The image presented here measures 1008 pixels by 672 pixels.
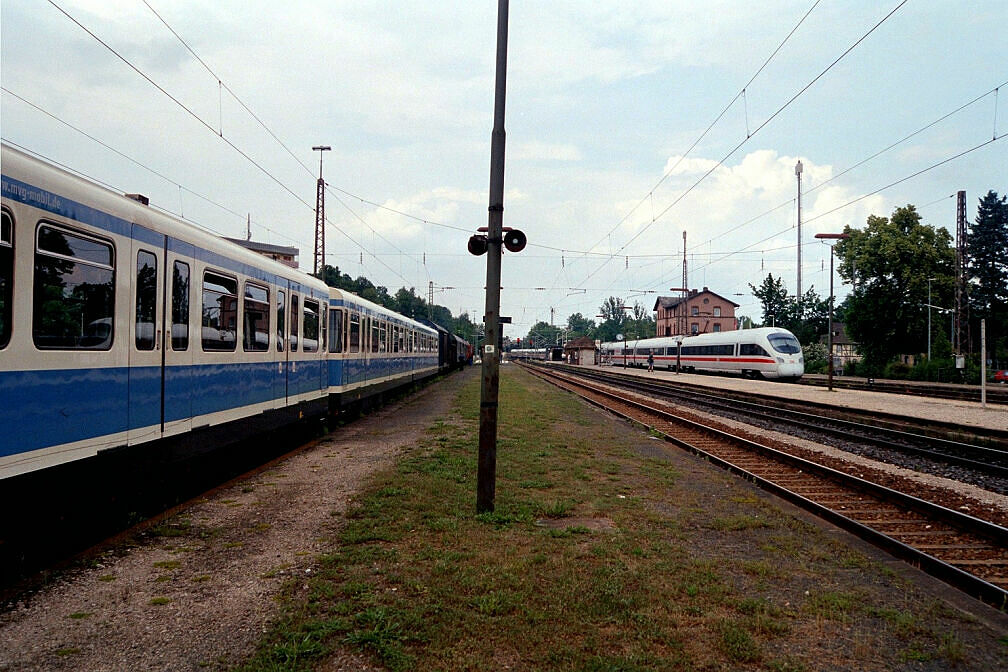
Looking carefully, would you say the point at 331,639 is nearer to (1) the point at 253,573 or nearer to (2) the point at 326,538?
(1) the point at 253,573


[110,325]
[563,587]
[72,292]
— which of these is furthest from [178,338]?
[563,587]

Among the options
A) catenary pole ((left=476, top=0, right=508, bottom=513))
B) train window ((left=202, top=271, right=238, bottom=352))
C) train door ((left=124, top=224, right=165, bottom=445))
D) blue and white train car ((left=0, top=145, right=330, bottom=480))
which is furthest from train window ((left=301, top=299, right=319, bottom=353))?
catenary pole ((left=476, top=0, right=508, bottom=513))

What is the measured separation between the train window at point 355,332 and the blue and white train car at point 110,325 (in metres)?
6.39

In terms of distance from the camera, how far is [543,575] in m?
5.61

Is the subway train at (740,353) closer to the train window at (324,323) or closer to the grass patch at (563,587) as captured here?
the train window at (324,323)

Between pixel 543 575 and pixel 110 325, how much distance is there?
4.61 meters

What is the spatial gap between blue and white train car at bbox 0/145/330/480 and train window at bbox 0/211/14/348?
1 cm

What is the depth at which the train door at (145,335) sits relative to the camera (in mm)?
6680

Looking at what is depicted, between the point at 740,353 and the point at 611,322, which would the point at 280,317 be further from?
the point at 611,322

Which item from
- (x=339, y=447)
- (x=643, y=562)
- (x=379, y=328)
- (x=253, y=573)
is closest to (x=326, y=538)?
(x=253, y=573)

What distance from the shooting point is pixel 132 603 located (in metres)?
4.92

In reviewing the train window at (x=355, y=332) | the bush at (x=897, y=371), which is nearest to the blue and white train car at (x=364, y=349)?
the train window at (x=355, y=332)

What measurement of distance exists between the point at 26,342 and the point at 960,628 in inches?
286

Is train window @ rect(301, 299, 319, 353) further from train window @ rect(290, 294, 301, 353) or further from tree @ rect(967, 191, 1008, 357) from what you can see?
tree @ rect(967, 191, 1008, 357)
